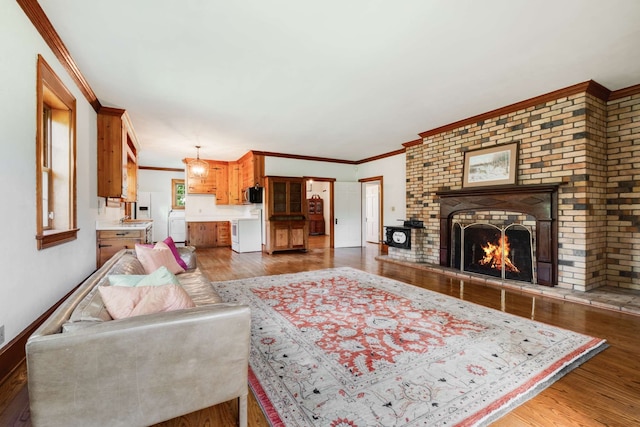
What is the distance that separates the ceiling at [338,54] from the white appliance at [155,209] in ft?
17.4

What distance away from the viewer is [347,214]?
8492mm

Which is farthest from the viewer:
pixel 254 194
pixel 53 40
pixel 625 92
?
pixel 254 194

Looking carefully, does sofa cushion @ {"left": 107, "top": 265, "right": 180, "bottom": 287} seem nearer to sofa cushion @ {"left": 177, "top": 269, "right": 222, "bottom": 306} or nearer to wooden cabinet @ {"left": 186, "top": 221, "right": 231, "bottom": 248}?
sofa cushion @ {"left": 177, "top": 269, "right": 222, "bottom": 306}

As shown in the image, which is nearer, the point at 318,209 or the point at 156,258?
the point at 156,258

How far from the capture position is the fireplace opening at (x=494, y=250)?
14.0 feet

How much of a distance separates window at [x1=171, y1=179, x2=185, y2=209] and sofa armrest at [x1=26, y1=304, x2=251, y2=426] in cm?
947

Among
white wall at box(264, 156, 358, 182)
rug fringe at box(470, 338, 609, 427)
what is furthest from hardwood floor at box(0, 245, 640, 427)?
white wall at box(264, 156, 358, 182)

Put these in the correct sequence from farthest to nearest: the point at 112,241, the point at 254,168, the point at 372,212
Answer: the point at 372,212 < the point at 254,168 < the point at 112,241

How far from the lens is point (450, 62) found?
3027 millimetres

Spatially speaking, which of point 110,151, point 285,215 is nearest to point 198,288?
point 110,151

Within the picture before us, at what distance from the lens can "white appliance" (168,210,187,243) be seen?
9383 mm

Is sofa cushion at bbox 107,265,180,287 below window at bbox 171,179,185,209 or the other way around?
below

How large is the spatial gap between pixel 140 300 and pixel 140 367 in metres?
0.36

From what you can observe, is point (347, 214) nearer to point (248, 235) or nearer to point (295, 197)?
point (295, 197)
